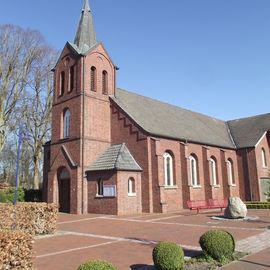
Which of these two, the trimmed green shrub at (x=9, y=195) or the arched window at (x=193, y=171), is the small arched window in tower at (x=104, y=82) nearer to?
the arched window at (x=193, y=171)

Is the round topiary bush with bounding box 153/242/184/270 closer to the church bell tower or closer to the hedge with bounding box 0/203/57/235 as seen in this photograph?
the hedge with bounding box 0/203/57/235

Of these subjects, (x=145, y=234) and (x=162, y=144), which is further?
(x=162, y=144)

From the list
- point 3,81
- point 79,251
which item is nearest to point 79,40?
point 3,81

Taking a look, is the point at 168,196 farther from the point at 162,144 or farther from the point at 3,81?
the point at 3,81

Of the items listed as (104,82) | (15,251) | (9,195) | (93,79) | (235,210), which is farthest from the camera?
(9,195)

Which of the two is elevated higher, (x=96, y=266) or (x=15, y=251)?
(x=15, y=251)

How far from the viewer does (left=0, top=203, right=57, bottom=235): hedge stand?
1358 centimetres

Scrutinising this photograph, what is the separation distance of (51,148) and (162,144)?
1028 centimetres

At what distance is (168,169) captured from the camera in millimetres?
27594

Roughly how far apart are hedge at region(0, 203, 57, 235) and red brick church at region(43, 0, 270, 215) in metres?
8.98

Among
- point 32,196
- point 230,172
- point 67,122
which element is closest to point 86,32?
point 67,122

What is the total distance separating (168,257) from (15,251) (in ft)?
11.3

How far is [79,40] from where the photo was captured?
29.7m

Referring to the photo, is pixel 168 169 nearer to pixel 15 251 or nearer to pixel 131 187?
pixel 131 187
